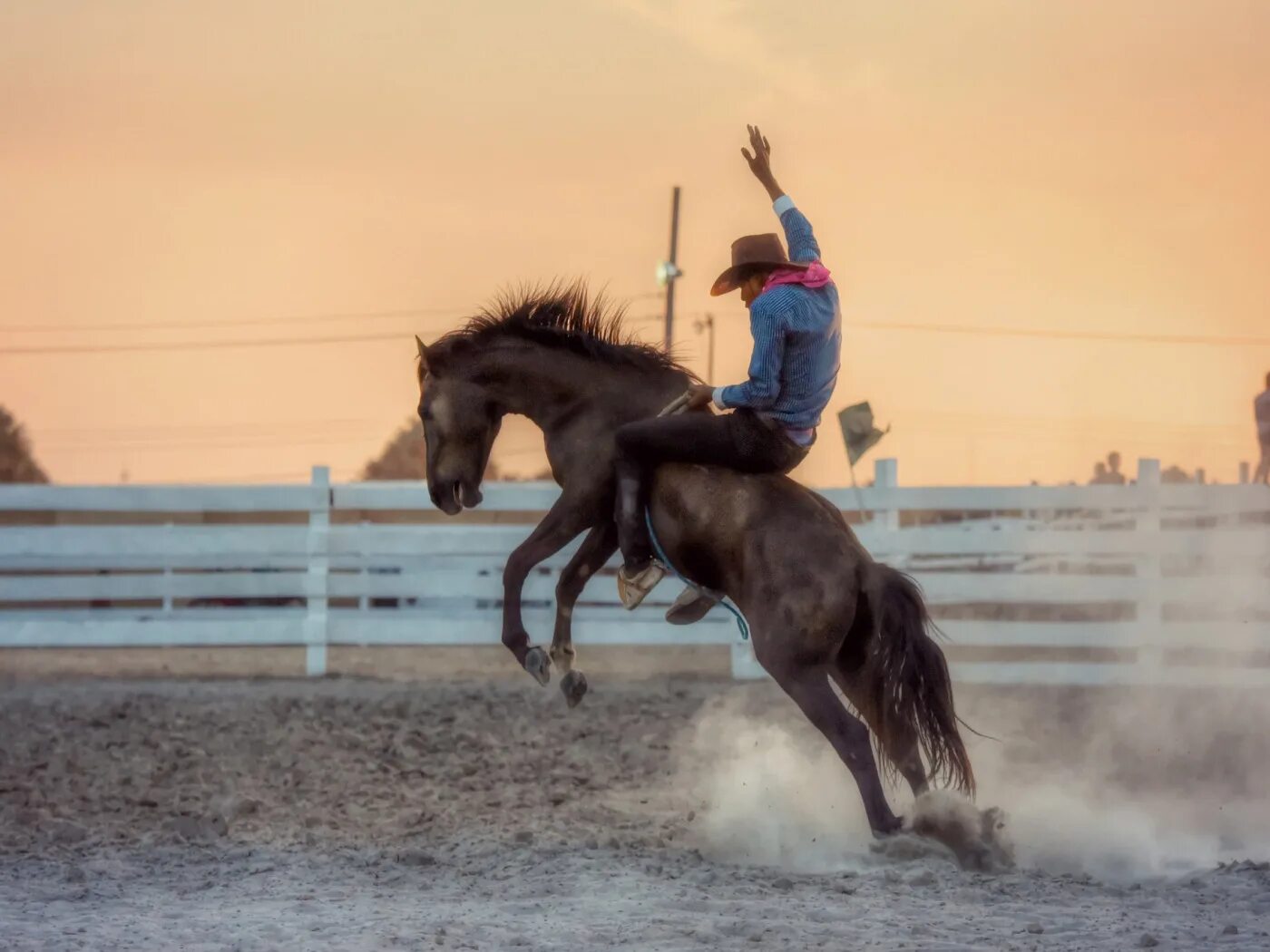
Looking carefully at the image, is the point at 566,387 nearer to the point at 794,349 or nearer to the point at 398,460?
the point at 794,349

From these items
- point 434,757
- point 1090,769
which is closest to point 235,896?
point 434,757

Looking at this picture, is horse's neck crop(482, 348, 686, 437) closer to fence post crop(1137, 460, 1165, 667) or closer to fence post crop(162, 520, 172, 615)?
fence post crop(162, 520, 172, 615)

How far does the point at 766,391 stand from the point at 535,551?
3.88 ft

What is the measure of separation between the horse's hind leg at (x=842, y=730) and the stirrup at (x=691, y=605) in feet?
1.68

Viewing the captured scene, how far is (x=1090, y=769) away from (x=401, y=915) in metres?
4.98

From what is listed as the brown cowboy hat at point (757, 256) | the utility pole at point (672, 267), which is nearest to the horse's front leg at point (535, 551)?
the brown cowboy hat at point (757, 256)

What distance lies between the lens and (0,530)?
1255cm

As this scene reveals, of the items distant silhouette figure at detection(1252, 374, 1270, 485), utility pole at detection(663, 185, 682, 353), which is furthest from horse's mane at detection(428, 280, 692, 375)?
utility pole at detection(663, 185, 682, 353)

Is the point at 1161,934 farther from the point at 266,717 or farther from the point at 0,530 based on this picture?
the point at 0,530

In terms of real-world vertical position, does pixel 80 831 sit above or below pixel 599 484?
below

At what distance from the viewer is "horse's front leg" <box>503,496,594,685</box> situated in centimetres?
671

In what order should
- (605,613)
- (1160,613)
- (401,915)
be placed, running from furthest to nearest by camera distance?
(605,613)
(1160,613)
(401,915)

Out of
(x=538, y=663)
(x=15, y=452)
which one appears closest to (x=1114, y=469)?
(x=538, y=663)

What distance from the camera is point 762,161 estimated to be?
6.76 meters
